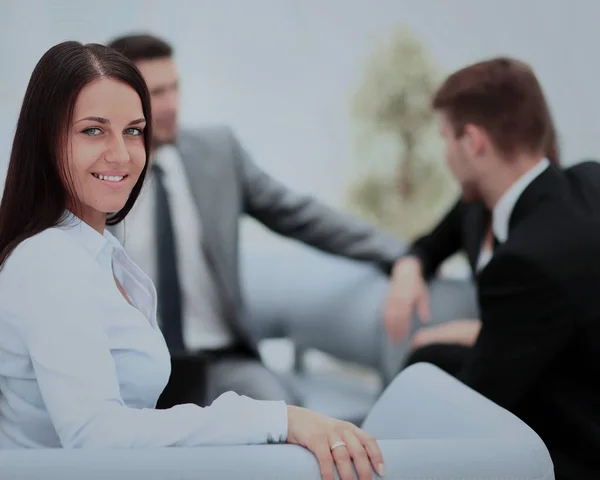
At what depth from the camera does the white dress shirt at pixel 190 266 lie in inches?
123

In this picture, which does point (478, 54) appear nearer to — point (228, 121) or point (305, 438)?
point (228, 121)

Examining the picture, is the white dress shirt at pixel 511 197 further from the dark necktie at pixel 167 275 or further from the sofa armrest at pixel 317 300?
the dark necktie at pixel 167 275

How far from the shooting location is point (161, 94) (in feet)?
9.93

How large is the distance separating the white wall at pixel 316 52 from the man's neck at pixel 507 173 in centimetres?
311

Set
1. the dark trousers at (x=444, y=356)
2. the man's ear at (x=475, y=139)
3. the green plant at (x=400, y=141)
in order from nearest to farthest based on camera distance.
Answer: the man's ear at (x=475, y=139) < the dark trousers at (x=444, y=356) < the green plant at (x=400, y=141)

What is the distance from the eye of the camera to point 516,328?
1986 millimetres

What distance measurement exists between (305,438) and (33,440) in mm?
425

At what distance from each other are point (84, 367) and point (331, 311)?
245cm

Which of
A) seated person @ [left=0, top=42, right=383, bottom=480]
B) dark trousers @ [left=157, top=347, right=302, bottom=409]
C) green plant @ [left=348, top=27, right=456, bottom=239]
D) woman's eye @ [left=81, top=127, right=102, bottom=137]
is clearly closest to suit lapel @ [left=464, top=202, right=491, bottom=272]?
dark trousers @ [left=157, top=347, right=302, bottom=409]

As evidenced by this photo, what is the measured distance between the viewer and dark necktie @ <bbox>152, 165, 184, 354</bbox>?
306 centimetres

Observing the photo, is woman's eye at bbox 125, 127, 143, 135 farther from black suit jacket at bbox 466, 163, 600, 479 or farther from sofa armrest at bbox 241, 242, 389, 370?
sofa armrest at bbox 241, 242, 389, 370

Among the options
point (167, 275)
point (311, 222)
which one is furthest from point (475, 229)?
point (167, 275)

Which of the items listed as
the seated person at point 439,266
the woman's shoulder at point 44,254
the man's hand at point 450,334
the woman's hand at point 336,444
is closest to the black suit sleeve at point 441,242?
the seated person at point 439,266

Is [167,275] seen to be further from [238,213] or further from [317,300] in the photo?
[317,300]
